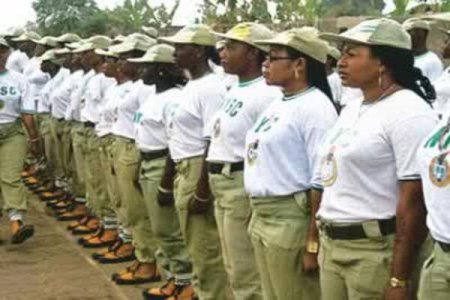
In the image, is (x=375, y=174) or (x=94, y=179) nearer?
(x=375, y=174)

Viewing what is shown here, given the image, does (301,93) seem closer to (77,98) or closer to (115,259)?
(115,259)

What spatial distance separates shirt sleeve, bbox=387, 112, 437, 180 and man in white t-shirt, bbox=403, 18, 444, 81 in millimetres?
3854

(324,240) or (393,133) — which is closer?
(393,133)

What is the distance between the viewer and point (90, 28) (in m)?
25.4

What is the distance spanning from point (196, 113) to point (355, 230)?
2.21m

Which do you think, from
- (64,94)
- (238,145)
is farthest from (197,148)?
(64,94)

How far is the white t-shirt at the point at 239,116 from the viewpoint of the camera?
4785 mm

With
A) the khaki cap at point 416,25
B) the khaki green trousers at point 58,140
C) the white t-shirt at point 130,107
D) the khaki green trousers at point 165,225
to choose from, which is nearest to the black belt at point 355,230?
the khaki green trousers at point 165,225

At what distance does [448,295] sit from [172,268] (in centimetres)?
A: 342

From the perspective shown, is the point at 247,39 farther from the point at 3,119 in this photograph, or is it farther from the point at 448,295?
the point at 3,119

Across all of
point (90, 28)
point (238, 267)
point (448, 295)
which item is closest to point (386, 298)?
point (448, 295)

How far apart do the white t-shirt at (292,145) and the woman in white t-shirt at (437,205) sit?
0.96 m

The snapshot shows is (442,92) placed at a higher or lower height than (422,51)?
higher

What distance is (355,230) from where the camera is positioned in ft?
11.5
